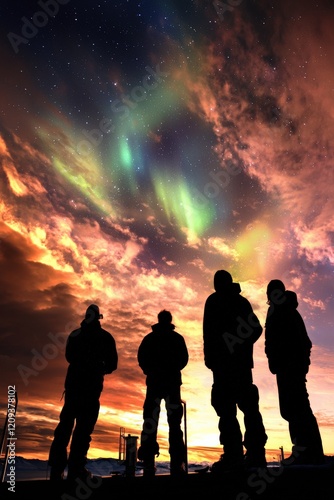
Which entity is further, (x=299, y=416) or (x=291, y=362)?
(x=291, y=362)

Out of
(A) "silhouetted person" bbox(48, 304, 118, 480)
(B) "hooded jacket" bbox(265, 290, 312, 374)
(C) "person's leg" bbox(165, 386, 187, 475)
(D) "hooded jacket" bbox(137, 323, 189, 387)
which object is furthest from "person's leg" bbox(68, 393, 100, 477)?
(B) "hooded jacket" bbox(265, 290, 312, 374)

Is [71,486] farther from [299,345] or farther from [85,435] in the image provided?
[299,345]

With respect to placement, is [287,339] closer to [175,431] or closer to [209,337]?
[209,337]

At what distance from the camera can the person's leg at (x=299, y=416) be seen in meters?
5.12

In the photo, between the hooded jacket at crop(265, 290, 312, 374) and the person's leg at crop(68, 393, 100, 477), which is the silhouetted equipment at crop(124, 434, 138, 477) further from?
the hooded jacket at crop(265, 290, 312, 374)

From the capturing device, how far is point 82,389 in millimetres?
5648

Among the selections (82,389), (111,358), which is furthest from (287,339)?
(82,389)

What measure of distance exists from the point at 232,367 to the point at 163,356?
1652 mm

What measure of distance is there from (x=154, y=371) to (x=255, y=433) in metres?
2.05

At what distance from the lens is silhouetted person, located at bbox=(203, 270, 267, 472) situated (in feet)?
15.0

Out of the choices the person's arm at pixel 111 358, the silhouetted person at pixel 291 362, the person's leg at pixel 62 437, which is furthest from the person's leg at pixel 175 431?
the silhouetted person at pixel 291 362

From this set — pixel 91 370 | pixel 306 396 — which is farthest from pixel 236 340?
pixel 91 370

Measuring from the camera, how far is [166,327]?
6.49m

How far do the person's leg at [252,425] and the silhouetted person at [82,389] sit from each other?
7.63 feet
